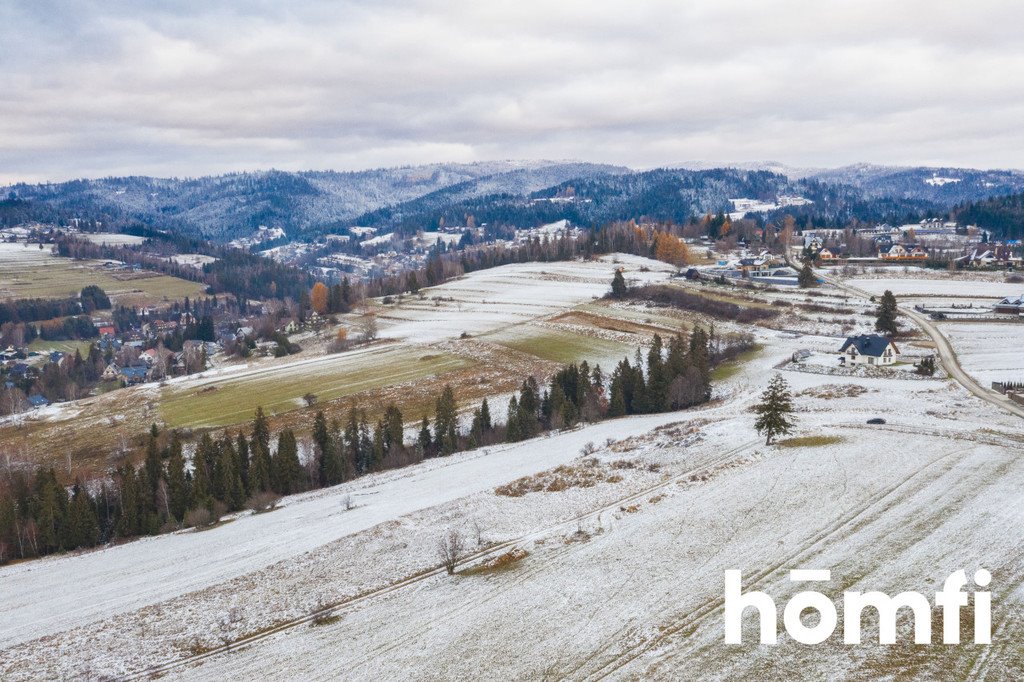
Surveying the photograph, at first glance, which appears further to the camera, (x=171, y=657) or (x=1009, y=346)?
(x=1009, y=346)

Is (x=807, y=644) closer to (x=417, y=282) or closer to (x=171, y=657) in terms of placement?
(x=171, y=657)

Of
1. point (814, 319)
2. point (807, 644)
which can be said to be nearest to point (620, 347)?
point (814, 319)

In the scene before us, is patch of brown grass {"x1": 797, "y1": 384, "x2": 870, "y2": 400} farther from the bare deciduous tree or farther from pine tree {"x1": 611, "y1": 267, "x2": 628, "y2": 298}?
pine tree {"x1": 611, "y1": 267, "x2": 628, "y2": 298}

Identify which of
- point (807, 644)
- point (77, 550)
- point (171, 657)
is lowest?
point (77, 550)

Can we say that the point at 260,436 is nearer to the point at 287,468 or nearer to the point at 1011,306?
the point at 287,468

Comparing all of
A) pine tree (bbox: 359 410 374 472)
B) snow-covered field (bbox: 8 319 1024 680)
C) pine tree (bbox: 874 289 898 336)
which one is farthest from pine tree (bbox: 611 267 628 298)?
snow-covered field (bbox: 8 319 1024 680)

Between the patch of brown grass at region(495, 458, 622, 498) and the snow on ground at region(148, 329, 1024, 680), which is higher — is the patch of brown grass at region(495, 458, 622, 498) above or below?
below
